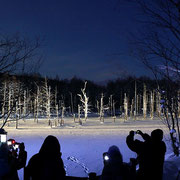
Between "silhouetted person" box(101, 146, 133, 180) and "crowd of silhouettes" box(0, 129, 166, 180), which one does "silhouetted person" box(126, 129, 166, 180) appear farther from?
"silhouetted person" box(101, 146, 133, 180)

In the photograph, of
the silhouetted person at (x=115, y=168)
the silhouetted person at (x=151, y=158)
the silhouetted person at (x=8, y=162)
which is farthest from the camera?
the silhouetted person at (x=151, y=158)

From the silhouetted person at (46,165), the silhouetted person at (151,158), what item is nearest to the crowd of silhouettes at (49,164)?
the silhouetted person at (46,165)

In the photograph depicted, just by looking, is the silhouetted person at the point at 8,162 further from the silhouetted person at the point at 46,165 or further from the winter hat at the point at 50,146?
the winter hat at the point at 50,146

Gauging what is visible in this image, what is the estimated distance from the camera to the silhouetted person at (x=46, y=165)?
10.5ft

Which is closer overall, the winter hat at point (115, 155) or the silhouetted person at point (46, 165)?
the winter hat at point (115, 155)

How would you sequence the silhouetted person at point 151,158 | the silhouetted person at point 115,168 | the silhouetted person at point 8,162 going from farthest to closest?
the silhouetted person at point 151,158 → the silhouetted person at point 8,162 → the silhouetted person at point 115,168

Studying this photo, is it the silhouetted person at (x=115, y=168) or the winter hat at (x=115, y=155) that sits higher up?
the winter hat at (x=115, y=155)

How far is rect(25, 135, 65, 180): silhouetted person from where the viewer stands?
3.19 meters

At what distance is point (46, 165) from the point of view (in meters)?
3.20

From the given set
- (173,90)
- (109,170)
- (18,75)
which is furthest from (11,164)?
(173,90)

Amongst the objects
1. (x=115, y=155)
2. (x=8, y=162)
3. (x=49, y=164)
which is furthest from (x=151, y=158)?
(x=8, y=162)

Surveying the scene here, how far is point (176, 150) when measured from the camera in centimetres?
755

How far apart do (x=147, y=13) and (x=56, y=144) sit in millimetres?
2535

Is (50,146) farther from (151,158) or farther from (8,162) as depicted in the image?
(151,158)
